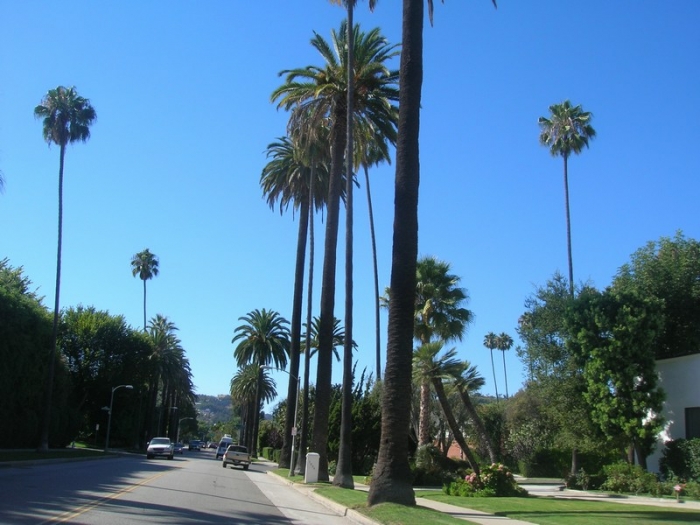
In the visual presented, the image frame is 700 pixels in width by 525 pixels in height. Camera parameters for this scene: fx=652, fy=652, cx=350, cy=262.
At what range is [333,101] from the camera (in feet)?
102

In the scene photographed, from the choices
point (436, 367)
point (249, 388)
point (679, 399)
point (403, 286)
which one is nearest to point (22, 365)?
point (436, 367)

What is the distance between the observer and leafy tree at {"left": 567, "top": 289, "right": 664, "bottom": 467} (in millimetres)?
26188

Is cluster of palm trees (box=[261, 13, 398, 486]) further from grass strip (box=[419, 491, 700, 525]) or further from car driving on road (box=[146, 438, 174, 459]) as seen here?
car driving on road (box=[146, 438, 174, 459])

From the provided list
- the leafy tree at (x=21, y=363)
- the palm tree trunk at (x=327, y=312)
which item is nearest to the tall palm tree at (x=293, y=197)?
the palm tree trunk at (x=327, y=312)

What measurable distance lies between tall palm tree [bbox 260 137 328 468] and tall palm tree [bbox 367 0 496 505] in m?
23.1

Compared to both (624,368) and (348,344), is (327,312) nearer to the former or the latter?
(348,344)

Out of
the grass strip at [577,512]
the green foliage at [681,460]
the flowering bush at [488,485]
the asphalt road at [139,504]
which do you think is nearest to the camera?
the asphalt road at [139,504]

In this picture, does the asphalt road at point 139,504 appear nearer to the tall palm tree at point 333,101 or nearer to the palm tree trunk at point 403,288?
the palm tree trunk at point 403,288

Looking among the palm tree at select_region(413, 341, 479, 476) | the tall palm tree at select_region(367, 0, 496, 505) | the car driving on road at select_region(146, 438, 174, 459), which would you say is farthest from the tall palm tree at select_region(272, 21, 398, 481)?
the car driving on road at select_region(146, 438, 174, 459)

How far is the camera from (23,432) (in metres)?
46.1

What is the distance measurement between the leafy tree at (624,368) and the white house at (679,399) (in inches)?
34.6

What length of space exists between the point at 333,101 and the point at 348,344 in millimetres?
11785

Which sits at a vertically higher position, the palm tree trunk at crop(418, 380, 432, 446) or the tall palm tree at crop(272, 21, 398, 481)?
the tall palm tree at crop(272, 21, 398, 481)

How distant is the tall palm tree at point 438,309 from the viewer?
33094mm
